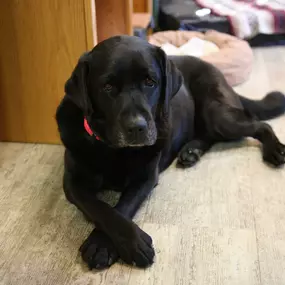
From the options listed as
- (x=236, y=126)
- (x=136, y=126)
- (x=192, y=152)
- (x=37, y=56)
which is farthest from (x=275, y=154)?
(x=37, y=56)

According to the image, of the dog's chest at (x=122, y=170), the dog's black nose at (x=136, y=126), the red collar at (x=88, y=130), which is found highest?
the dog's black nose at (x=136, y=126)

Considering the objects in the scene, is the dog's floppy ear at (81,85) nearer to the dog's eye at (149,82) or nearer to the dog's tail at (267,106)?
the dog's eye at (149,82)

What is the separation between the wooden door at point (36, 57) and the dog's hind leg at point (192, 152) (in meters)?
0.57

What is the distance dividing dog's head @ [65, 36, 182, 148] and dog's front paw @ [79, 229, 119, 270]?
11.2 inches

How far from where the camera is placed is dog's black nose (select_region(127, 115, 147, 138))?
1.33 meters

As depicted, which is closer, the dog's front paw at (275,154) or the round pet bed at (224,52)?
the dog's front paw at (275,154)

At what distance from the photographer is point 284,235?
4.81 feet

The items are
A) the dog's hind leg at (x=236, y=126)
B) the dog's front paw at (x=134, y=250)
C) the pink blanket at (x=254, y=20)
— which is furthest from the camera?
the pink blanket at (x=254, y=20)

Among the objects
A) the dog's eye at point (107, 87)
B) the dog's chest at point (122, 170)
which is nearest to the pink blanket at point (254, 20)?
the dog's chest at point (122, 170)

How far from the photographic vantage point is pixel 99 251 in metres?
1.32

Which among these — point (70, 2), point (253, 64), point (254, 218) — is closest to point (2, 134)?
point (70, 2)

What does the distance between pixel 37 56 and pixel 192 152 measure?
0.74 meters

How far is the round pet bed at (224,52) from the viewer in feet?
8.86

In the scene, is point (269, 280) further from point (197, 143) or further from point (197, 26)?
point (197, 26)
